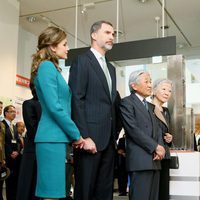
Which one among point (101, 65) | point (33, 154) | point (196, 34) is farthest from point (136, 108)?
point (196, 34)

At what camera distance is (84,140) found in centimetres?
217

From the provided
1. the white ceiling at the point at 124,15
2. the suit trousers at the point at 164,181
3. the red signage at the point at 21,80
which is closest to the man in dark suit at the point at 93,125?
the suit trousers at the point at 164,181

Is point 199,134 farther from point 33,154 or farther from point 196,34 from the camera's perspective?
point 33,154

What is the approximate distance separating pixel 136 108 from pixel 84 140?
26.6 inches

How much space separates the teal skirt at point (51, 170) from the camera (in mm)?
1926

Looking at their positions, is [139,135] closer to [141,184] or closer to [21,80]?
[141,184]

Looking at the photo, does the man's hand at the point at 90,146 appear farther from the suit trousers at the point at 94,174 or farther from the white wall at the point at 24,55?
the white wall at the point at 24,55

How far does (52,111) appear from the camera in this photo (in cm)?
196

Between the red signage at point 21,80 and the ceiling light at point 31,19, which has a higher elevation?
the ceiling light at point 31,19

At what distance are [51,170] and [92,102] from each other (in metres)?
0.59

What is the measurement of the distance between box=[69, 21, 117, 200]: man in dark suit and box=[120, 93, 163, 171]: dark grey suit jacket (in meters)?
0.21

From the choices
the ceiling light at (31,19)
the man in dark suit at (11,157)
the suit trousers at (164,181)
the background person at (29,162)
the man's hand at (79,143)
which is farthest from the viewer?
the ceiling light at (31,19)

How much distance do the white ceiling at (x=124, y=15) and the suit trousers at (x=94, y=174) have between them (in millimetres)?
4884

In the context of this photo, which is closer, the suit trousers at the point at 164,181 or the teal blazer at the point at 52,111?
the teal blazer at the point at 52,111
